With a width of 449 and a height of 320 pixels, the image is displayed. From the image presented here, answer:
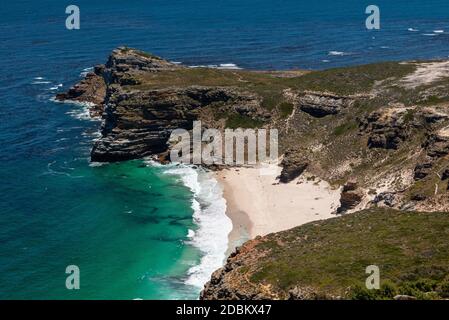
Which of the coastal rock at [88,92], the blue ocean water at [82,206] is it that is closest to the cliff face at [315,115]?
the blue ocean water at [82,206]

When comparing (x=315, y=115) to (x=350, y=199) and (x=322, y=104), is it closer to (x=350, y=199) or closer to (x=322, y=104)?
(x=322, y=104)

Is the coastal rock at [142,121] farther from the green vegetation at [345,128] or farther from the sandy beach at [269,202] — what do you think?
the green vegetation at [345,128]

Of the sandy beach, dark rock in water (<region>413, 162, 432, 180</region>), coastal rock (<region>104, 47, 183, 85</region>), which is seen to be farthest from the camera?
coastal rock (<region>104, 47, 183, 85</region>)

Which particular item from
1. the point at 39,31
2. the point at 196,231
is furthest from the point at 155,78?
the point at 39,31

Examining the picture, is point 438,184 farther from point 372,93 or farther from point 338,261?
point 372,93

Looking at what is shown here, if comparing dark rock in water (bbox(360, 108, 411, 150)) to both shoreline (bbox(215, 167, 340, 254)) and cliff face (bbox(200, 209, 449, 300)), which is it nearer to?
shoreline (bbox(215, 167, 340, 254))

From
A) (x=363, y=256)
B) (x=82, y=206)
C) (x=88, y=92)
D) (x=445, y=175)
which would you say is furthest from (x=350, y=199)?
(x=88, y=92)

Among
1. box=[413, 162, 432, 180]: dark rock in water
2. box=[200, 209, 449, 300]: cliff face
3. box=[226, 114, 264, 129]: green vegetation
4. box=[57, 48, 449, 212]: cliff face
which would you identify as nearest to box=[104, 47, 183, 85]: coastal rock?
box=[57, 48, 449, 212]: cliff face
